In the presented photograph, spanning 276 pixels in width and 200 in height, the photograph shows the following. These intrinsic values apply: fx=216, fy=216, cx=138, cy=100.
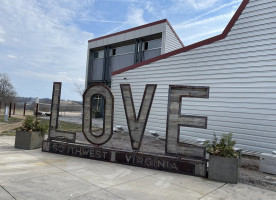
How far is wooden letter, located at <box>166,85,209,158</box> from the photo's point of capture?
223 inches

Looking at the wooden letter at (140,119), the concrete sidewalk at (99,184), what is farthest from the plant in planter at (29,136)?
the wooden letter at (140,119)

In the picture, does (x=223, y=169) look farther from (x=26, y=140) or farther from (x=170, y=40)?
(x=170, y=40)

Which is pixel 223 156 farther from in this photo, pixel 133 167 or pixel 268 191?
pixel 133 167

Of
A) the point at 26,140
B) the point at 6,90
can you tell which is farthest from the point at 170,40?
the point at 6,90

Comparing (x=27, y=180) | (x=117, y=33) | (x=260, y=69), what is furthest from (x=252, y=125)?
(x=117, y=33)

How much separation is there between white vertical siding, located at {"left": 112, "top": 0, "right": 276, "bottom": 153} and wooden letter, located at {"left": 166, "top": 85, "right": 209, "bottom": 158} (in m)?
4.13

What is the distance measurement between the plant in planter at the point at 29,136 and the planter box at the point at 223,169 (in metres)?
6.09

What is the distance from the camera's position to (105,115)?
6.73 metres

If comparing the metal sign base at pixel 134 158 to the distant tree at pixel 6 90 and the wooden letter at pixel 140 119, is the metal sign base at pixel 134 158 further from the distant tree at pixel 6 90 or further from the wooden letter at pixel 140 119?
the distant tree at pixel 6 90

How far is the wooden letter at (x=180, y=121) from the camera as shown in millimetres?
5664

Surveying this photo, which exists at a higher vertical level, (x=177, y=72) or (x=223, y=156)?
(x=177, y=72)

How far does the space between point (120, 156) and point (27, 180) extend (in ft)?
8.62

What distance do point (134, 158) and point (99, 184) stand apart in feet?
6.04

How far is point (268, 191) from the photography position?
4852 mm
